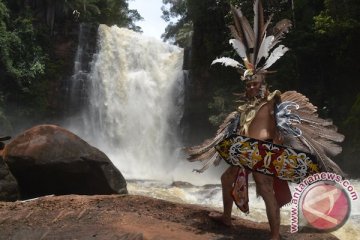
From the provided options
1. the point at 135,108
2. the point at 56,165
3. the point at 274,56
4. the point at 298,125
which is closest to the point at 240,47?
the point at 274,56

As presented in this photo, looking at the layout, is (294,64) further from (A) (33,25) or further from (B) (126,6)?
(B) (126,6)

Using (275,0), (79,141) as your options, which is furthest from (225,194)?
(275,0)

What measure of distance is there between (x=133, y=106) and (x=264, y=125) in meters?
18.8

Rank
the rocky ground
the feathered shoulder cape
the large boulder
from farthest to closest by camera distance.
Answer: the large boulder → the feathered shoulder cape → the rocky ground

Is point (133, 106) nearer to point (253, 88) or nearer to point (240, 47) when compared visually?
point (240, 47)

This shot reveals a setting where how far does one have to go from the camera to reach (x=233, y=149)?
391 centimetres

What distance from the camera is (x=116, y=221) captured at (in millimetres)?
4027

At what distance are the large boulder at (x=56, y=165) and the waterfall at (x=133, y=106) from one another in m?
12.1

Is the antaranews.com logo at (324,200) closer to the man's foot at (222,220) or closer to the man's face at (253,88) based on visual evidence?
the man's foot at (222,220)

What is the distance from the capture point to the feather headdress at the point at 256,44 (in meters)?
4.25

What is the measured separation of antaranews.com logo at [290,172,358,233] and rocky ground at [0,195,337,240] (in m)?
0.57

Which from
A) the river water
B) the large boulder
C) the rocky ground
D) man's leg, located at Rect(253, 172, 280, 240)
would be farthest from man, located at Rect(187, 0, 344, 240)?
the river water

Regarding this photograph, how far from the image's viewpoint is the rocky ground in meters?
3.71

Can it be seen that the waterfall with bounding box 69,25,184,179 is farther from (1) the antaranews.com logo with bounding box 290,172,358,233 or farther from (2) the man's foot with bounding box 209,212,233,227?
(1) the antaranews.com logo with bounding box 290,172,358,233
